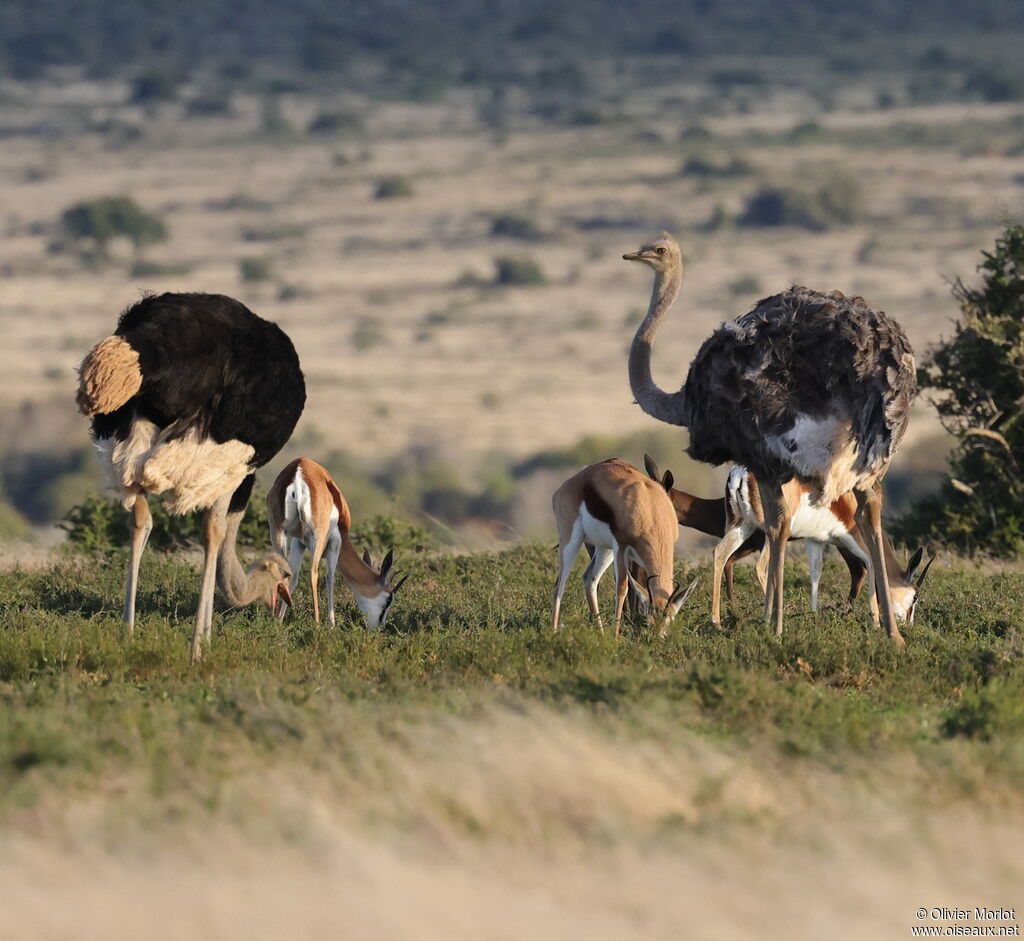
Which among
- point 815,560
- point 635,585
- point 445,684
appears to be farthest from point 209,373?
point 815,560

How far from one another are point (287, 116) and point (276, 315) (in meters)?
36.2

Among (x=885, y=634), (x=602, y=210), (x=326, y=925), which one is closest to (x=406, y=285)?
(x=602, y=210)

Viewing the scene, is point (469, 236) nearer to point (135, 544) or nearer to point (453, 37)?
point (453, 37)

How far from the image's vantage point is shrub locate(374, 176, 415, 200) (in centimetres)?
7062

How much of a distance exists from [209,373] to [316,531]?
7.66 ft

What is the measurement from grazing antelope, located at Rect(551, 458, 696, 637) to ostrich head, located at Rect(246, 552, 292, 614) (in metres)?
1.64

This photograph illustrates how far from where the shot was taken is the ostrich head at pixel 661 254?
11.2 meters

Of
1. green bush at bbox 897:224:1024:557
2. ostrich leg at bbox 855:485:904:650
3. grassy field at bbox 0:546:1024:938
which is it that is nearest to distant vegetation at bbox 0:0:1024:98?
green bush at bbox 897:224:1024:557

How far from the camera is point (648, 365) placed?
35.7 feet

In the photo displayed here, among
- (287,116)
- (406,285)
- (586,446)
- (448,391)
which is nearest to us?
(586,446)

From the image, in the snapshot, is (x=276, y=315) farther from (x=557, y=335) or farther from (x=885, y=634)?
(x=885, y=634)

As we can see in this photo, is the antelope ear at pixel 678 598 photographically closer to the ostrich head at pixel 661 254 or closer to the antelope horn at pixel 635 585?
the antelope horn at pixel 635 585

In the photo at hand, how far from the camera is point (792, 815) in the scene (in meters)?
6.37

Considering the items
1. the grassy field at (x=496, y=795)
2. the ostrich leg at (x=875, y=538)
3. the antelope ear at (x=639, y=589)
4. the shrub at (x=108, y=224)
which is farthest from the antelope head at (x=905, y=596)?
the shrub at (x=108, y=224)
